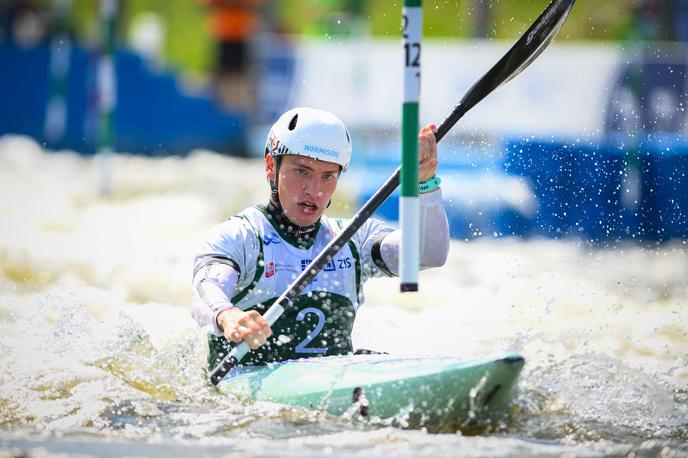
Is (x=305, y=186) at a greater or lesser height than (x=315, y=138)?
lesser

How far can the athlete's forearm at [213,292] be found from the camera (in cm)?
535

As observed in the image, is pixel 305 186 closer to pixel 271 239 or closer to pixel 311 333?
pixel 271 239

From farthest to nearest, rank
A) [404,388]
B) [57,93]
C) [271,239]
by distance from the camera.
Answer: [57,93], [271,239], [404,388]

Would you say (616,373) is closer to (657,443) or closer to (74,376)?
(657,443)

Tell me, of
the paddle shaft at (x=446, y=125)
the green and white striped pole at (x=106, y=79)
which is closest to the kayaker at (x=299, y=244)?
the paddle shaft at (x=446, y=125)

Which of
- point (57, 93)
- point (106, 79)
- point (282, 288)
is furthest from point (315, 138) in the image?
point (57, 93)

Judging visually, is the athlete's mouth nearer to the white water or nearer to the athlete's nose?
the athlete's nose

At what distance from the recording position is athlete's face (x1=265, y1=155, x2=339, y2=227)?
5.67 meters

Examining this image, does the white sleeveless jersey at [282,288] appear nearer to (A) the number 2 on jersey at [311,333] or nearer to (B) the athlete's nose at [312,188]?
(A) the number 2 on jersey at [311,333]

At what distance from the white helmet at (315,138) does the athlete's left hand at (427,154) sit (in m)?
0.35

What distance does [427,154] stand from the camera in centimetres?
561

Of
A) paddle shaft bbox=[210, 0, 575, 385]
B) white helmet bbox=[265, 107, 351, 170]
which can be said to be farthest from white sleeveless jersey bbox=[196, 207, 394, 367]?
white helmet bbox=[265, 107, 351, 170]

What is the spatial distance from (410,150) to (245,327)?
1018 millimetres

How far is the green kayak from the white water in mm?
82
